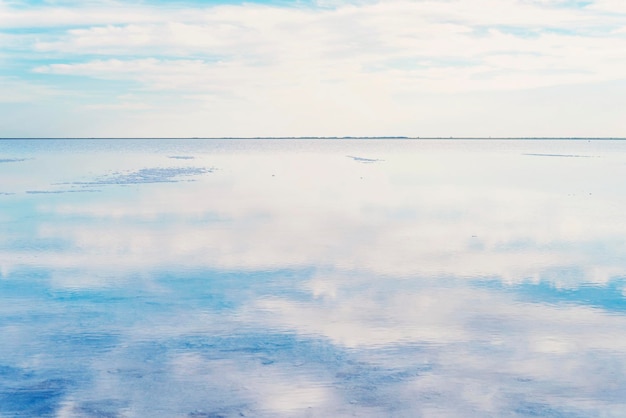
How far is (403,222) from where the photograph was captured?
18.9m

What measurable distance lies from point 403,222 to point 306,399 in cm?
1259

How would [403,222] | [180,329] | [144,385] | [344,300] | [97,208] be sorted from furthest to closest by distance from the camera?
[97,208], [403,222], [344,300], [180,329], [144,385]

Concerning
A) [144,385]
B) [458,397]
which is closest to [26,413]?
[144,385]

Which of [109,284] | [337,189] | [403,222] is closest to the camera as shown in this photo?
[109,284]

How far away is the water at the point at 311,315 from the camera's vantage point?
22.4ft

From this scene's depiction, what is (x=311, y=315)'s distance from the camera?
9.55 metres

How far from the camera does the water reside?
6.82 metres

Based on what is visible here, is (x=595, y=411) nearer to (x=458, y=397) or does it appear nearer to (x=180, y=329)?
(x=458, y=397)

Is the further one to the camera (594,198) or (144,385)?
(594,198)

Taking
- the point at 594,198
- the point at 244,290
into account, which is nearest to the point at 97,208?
the point at 244,290

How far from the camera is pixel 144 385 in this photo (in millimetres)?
7047

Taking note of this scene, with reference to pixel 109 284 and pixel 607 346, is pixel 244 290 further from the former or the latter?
pixel 607 346

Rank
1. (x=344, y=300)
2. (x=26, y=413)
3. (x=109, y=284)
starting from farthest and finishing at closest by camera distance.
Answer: (x=109, y=284) < (x=344, y=300) < (x=26, y=413)

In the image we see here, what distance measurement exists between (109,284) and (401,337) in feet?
18.5
